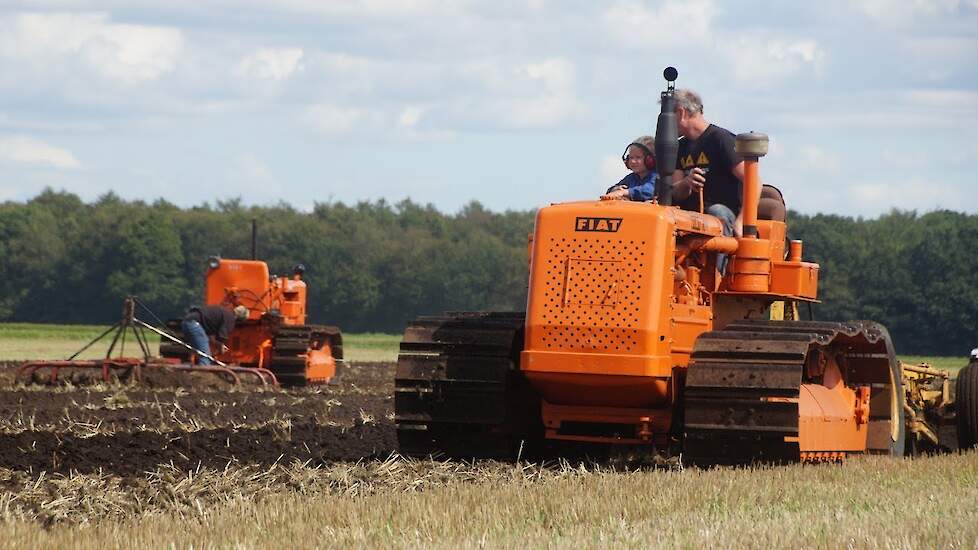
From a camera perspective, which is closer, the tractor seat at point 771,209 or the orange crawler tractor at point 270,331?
the tractor seat at point 771,209

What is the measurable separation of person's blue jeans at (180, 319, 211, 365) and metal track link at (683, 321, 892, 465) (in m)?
15.7

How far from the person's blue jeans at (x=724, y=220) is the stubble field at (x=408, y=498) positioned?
1.81 meters

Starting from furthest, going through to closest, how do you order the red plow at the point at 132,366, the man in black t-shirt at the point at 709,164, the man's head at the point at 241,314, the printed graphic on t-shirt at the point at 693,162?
the man's head at the point at 241,314
the red plow at the point at 132,366
the printed graphic on t-shirt at the point at 693,162
the man in black t-shirt at the point at 709,164

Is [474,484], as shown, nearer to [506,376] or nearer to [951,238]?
[506,376]

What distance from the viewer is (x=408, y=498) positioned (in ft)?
32.3

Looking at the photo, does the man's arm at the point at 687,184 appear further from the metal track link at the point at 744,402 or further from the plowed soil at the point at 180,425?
the plowed soil at the point at 180,425

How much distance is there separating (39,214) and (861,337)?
288 ft

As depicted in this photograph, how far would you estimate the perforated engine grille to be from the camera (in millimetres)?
11586

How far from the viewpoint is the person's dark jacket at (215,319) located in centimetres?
2684

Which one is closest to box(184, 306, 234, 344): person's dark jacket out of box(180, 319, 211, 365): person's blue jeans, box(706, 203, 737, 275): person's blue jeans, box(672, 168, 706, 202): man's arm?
box(180, 319, 211, 365): person's blue jeans

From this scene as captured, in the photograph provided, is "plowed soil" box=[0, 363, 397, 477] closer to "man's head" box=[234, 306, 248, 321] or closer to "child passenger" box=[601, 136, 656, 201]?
"man's head" box=[234, 306, 248, 321]

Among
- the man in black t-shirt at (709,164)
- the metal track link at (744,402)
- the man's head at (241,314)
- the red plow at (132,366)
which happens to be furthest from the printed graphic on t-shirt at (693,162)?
the man's head at (241,314)

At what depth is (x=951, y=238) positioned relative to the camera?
69.4 m

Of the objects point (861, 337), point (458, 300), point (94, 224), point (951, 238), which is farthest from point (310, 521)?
point (94, 224)
